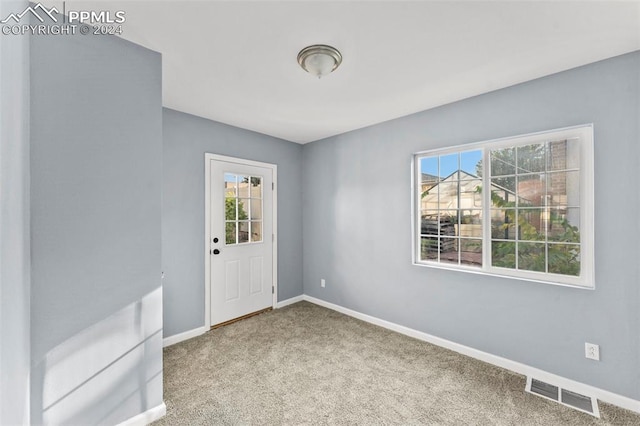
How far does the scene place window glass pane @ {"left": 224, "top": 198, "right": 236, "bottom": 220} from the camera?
11.2ft

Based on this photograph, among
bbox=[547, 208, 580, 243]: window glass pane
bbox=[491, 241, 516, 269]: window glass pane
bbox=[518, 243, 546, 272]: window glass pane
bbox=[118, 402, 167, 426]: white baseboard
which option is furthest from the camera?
bbox=[491, 241, 516, 269]: window glass pane

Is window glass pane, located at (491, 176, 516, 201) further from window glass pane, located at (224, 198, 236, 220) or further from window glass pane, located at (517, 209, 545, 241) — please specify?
window glass pane, located at (224, 198, 236, 220)

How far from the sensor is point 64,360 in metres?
1.50

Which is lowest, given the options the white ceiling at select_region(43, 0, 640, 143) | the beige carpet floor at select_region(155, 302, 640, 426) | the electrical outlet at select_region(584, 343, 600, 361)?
the beige carpet floor at select_region(155, 302, 640, 426)

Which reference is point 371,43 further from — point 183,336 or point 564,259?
point 183,336

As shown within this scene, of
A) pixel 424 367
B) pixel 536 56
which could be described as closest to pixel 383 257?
pixel 424 367

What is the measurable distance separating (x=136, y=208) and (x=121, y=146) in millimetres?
400

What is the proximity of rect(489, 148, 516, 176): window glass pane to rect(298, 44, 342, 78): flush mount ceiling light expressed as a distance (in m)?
1.71

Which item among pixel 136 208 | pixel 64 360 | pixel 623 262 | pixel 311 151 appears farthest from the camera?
pixel 311 151

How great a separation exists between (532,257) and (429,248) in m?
0.92

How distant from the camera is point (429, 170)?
9.97ft

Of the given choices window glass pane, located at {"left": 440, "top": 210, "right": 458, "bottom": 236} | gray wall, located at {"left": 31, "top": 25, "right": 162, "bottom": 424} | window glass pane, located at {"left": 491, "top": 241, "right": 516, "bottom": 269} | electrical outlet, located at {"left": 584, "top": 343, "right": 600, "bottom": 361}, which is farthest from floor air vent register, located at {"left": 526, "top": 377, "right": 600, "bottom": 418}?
gray wall, located at {"left": 31, "top": 25, "right": 162, "bottom": 424}

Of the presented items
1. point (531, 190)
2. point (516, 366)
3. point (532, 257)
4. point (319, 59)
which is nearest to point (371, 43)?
point (319, 59)

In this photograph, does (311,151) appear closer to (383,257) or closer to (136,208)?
(383,257)
